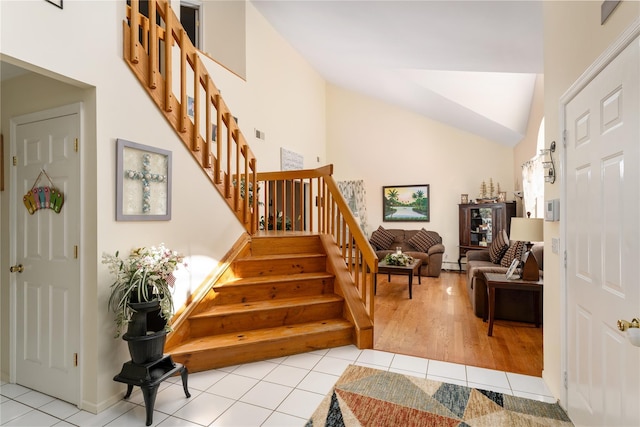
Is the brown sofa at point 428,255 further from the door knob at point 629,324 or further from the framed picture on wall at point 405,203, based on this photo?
the door knob at point 629,324

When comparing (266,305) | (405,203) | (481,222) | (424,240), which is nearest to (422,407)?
(266,305)

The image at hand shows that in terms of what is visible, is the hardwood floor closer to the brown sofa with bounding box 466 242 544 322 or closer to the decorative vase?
the brown sofa with bounding box 466 242 544 322

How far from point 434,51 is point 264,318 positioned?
374 centimetres

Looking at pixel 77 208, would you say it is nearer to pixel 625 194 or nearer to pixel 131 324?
pixel 131 324

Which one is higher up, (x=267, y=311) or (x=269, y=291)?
(x=269, y=291)

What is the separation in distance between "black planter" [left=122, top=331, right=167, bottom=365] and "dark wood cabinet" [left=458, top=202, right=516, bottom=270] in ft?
21.0

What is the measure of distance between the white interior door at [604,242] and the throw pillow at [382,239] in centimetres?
554

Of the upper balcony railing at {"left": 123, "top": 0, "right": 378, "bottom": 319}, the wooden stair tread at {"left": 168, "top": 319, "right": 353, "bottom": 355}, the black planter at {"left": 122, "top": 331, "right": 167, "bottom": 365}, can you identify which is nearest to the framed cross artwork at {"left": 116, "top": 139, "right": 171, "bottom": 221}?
the upper balcony railing at {"left": 123, "top": 0, "right": 378, "bottom": 319}

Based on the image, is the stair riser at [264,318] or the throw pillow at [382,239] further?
the throw pillow at [382,239]

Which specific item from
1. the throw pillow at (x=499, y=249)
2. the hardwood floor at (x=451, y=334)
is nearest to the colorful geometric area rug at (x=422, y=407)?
the hardwood floor at (x=451, y=334)

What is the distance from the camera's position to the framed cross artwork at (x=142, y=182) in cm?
228

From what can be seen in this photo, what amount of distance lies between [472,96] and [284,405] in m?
5.85

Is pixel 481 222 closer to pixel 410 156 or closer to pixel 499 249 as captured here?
pixel 499 249

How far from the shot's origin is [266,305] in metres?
3.08
